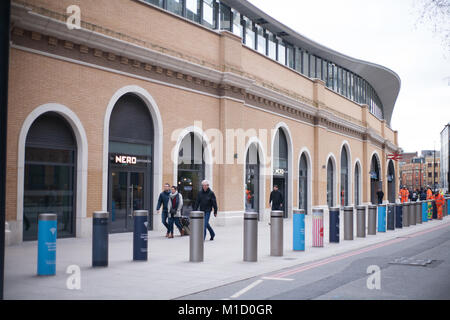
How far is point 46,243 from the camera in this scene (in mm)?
8531

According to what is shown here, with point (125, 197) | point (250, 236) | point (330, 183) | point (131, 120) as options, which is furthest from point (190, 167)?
point (330, 183)

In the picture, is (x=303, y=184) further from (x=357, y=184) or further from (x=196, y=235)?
(x=196, y=235)

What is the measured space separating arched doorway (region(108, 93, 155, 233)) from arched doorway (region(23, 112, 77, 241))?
152 cm

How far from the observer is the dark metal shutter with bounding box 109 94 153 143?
1658 cm

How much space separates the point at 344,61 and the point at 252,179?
2050cm

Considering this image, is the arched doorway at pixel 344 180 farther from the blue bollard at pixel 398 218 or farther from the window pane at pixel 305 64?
the blue bollard at pixel 398 218

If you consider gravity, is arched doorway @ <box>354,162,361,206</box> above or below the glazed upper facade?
below

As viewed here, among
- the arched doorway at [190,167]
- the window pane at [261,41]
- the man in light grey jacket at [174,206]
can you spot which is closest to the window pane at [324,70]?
the window pane at [261,41]

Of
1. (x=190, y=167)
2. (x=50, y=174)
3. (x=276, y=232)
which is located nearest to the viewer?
(x=276, y=232)

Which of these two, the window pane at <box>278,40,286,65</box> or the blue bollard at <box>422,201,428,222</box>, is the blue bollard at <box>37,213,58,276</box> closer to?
the blue bollard at <box>422,201,428,222</box>

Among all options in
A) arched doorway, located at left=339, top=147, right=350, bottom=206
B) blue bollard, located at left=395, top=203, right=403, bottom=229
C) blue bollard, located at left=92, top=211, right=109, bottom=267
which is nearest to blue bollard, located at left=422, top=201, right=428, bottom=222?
blue bollard, located at left=395, top=203, right=403, bottom=229

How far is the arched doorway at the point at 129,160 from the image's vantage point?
644 inches

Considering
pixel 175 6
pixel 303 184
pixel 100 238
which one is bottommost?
pixel 100 238

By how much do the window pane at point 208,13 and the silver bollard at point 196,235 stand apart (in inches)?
590
